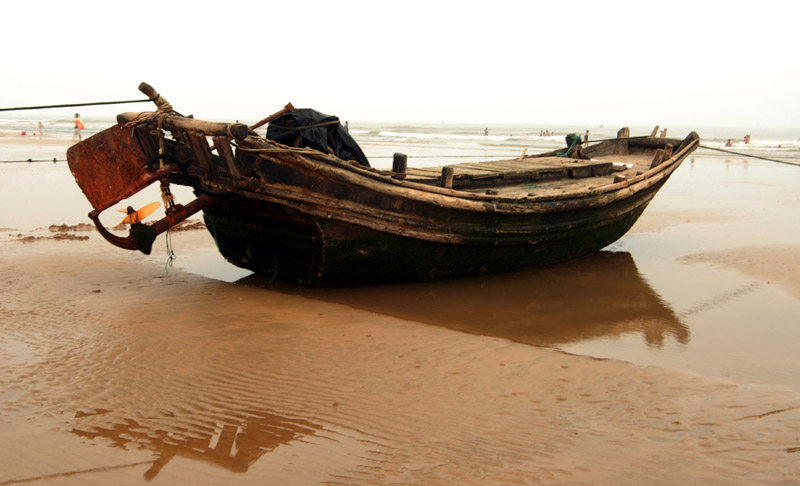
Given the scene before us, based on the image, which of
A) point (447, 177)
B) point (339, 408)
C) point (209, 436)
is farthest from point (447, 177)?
point (209, 436)

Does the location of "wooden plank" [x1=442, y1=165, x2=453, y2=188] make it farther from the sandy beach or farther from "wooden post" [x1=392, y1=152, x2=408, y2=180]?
the sandy beach

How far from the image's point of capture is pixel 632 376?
445cm

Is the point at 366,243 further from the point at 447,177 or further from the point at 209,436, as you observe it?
the point at 209,436

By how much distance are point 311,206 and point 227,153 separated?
840 millimetres

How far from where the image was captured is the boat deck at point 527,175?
24.2 ft

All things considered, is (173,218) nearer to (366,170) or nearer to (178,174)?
(178,174)

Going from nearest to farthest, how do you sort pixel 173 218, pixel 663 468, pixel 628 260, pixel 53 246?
A: pixel 663 468, pixel 173 218, pixel 53 246, pixel 628 260

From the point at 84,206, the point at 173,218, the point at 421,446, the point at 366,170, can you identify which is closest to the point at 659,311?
the point at 366,170

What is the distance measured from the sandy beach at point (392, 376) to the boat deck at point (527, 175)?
45.1 inches

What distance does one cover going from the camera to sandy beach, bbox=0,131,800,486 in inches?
123

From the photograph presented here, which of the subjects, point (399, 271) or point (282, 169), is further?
point (399, 271)

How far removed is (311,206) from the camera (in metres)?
5.53

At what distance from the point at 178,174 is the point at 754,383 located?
500 centimetres

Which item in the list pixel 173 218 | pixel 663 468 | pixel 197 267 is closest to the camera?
pixel 663 468
